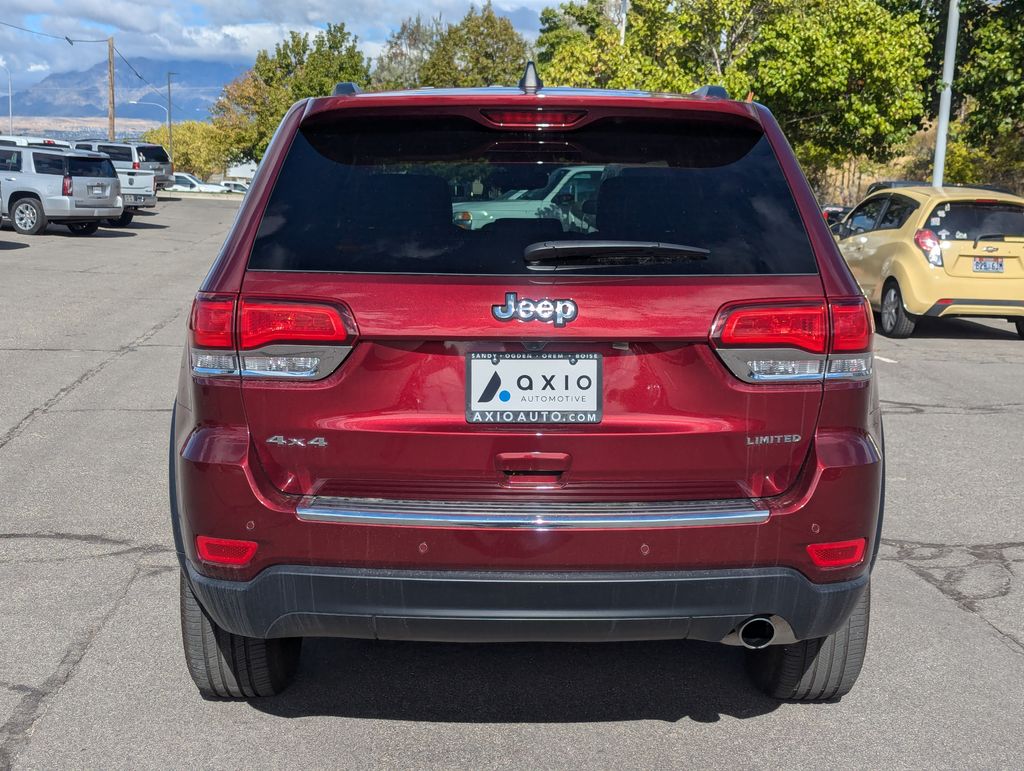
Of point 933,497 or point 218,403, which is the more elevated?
point 218,403

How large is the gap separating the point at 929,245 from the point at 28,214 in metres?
20.4

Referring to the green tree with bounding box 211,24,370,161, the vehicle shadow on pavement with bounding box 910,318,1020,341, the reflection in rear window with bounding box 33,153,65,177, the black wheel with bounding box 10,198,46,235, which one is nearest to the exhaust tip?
the vehicle shadow on pavement with bounding box 910,318,1020,341

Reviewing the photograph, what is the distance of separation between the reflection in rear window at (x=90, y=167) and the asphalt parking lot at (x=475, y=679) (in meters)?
22.0

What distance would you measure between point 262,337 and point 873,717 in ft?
7.14

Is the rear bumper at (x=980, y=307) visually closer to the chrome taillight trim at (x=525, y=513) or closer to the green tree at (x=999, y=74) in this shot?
the chrome taillight trim at (x=525, y=513)

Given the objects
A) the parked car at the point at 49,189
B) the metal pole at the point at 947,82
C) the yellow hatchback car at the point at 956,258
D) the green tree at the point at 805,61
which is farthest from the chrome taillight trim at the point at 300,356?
the parked car at the point at 49,189

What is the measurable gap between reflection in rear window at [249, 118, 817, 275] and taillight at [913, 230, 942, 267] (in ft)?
34.0

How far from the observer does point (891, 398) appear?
31.9ft

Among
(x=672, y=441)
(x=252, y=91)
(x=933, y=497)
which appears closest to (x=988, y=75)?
(x=933, y=497)

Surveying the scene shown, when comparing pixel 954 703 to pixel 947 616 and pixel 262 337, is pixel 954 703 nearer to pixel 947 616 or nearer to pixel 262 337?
pixel 947 616

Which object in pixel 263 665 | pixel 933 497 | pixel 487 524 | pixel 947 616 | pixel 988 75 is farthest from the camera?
pixel 988 75

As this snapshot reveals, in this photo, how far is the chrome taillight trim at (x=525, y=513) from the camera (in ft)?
9.98

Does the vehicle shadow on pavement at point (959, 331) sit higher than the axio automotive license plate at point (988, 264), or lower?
lower

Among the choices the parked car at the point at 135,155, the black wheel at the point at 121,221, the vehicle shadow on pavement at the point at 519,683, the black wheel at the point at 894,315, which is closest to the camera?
the vehicle shadow on pavement at the point at 519,683
